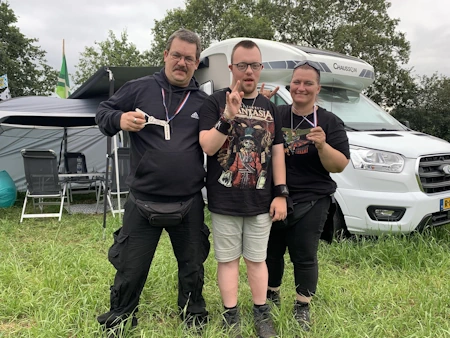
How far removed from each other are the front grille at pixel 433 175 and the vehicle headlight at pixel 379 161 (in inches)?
9.6

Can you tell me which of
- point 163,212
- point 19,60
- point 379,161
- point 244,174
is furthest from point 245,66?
point 19,60

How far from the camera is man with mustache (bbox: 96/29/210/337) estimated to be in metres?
2.05

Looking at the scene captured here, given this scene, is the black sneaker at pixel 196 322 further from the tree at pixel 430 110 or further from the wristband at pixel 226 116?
the tree at pixel 430 110

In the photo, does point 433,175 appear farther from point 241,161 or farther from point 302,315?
point 241,161

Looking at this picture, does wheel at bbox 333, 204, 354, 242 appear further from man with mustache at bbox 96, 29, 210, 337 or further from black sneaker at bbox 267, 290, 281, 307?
man with mustache at bbox 96, 29, 210, 337

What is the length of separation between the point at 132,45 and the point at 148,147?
92.6ft

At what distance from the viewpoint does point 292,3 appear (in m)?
19.1

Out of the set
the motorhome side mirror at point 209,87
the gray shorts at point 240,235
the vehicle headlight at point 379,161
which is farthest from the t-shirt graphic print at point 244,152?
the motorhome side mirror at point 209,87

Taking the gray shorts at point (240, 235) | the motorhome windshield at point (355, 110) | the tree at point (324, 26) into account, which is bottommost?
the gray shorts at point (240, 235)

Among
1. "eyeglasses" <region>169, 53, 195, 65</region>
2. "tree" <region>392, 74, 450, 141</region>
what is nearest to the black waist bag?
"eyeglasses" <region>169, 53, 195, 65</region>

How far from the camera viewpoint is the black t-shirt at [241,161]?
2074mm

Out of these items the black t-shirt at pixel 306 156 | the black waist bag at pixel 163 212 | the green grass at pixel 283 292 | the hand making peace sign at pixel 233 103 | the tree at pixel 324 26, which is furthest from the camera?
the tree at pixel 324 26

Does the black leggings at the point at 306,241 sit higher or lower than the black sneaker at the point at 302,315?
higher

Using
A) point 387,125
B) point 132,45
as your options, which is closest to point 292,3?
point 132,45
